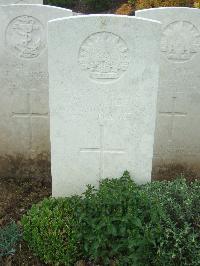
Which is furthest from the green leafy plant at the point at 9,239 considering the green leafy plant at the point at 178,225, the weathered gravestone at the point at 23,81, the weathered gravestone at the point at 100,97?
the weathered gravestone at the point at 23,81

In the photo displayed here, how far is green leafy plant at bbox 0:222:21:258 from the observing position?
3.54 metres

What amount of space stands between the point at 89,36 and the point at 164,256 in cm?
177

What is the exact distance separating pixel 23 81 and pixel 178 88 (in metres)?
1.69

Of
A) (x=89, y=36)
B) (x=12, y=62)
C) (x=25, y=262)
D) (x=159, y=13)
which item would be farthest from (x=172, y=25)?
(x=25, y=262)

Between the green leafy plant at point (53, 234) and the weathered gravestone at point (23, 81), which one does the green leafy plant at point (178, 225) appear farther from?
the weathered gravestone at point (23, 81)

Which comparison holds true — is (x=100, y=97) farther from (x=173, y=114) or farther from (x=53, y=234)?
(x=173, y=114)

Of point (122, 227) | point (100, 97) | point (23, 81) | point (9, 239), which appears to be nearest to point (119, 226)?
point (122, 227)

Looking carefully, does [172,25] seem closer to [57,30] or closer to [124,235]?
[57,30]

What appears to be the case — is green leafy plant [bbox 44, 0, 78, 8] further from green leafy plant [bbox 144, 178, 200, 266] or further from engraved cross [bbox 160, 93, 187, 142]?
green leafy plant [bbox 144, 178, 200, 266]

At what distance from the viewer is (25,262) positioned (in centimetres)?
356

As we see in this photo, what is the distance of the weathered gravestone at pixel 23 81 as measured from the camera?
14.8 feet

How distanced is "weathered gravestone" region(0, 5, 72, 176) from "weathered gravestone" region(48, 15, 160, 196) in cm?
114

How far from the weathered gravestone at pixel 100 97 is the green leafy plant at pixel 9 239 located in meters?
0.53

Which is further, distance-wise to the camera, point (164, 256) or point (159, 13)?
point (159, 13)
